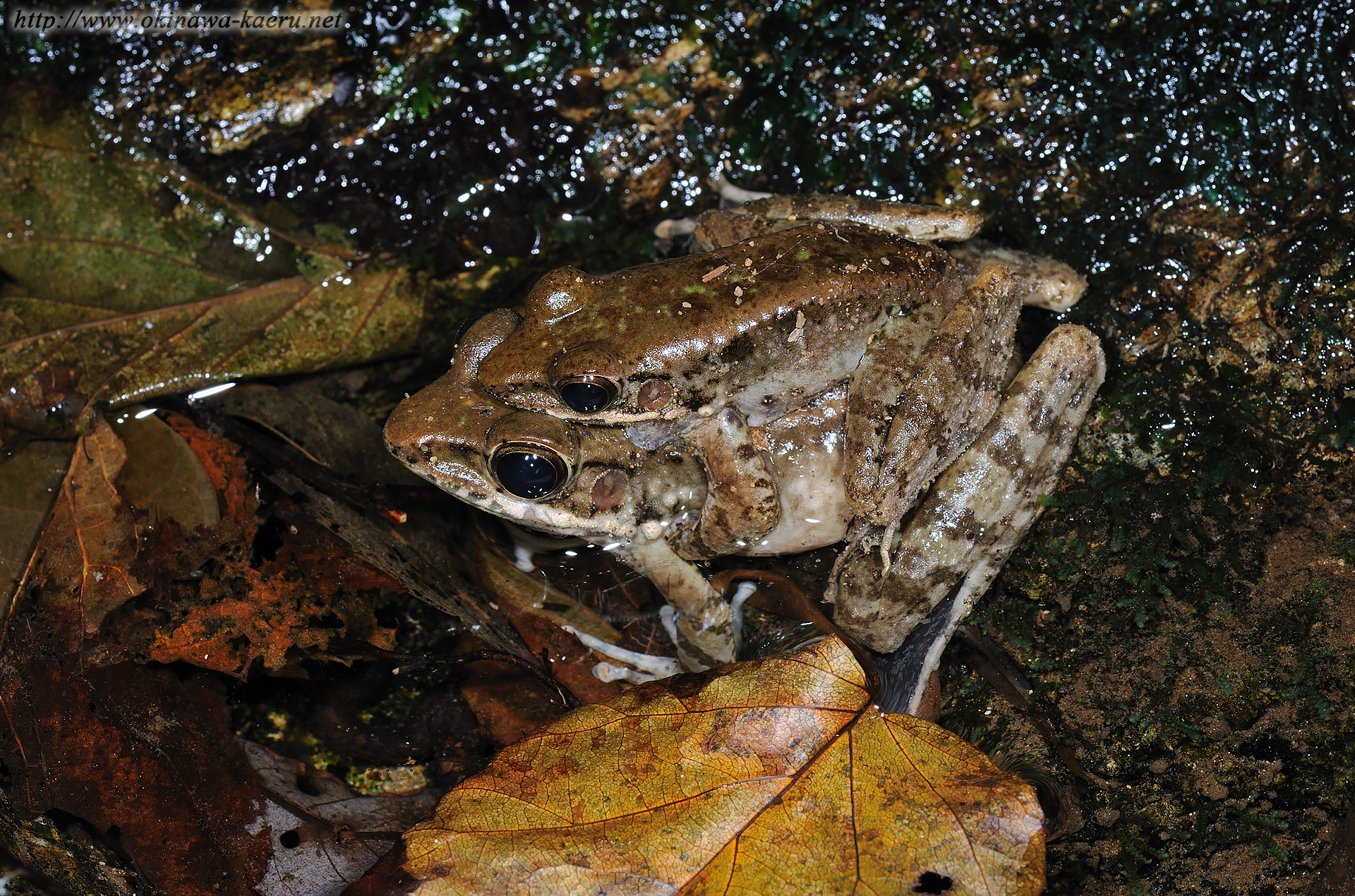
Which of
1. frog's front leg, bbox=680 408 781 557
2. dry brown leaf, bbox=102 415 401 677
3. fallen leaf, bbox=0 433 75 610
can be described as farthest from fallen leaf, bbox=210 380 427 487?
frog's front leg, bbox=680 408 781 557

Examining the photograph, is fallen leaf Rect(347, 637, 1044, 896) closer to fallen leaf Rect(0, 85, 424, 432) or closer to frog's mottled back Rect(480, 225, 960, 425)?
frog's mottled back Rect(480, 225, 960, 425)

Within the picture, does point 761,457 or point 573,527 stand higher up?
point 761,457

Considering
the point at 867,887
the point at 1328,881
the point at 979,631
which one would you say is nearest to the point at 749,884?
the point at 867,887

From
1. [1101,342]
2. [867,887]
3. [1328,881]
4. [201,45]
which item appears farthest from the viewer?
[201,45]

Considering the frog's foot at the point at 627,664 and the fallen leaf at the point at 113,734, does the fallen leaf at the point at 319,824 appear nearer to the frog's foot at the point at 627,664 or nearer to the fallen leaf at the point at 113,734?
the fallen leaf at the point at 113,734

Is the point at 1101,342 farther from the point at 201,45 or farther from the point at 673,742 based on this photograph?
the point at 201,45

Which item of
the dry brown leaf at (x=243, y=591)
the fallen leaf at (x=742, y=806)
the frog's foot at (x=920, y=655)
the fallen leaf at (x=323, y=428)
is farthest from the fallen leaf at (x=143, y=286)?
the frog's foot at (x=920, y=655)

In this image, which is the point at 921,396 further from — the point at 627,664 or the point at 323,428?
the point at 323,428
